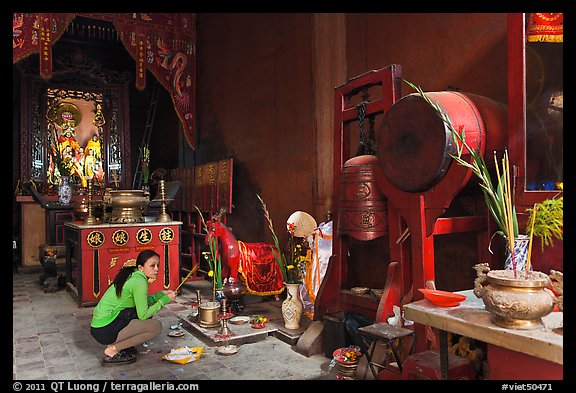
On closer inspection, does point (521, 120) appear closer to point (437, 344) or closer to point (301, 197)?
point (437, 344)

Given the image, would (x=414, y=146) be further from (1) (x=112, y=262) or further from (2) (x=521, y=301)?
(1) (x=112, y=262)

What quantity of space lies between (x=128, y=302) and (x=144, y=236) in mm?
2171

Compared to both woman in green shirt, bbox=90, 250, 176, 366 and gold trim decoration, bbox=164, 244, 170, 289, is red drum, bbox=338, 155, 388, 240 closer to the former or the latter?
woman in green shirt, bbox=90, 250, 176, 366

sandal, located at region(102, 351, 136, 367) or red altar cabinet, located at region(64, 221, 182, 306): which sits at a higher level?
red altar cabinet, located at region(64, 221, 182, 306)

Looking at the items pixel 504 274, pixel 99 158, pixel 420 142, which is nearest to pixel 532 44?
pixel 420 142

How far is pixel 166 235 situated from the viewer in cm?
588

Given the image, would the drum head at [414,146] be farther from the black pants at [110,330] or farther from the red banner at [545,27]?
the black pants at [110,330]

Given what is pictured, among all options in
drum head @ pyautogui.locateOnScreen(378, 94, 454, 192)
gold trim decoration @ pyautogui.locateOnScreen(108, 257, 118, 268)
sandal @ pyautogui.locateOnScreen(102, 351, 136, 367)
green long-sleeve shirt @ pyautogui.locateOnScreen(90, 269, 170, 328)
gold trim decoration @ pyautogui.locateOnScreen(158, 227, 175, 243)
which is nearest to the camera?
drum head @ pyautogui.locateOnScreen(378, 94, 454, 192)

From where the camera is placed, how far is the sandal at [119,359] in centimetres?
348

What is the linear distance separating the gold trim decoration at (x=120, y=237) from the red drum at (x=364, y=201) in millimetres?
3271

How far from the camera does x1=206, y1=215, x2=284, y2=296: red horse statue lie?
5.00m

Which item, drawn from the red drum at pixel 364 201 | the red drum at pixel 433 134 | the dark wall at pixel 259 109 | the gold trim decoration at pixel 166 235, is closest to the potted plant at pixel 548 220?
the red drum at pixel 433 134

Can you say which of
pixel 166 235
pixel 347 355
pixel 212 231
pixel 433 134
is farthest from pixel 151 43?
pixel 347 355

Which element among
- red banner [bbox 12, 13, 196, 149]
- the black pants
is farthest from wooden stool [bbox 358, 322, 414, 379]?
red banner [bbox 12, 13, 196, 149]
